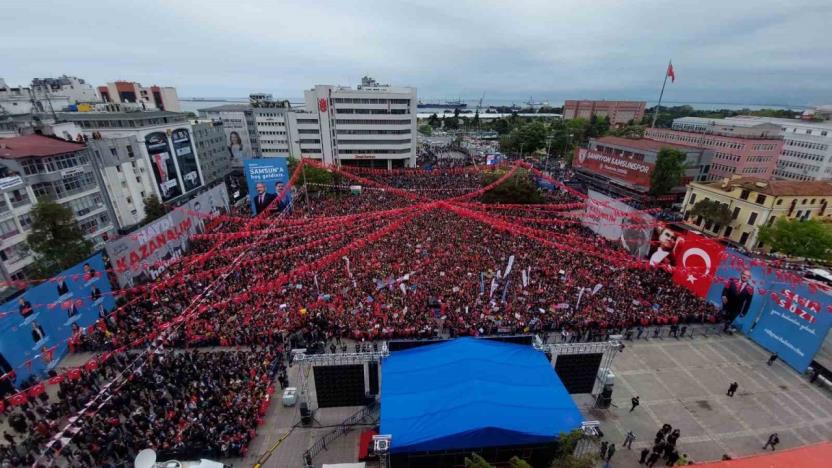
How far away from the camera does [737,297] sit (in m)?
18.5

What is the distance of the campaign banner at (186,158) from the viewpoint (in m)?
37.1

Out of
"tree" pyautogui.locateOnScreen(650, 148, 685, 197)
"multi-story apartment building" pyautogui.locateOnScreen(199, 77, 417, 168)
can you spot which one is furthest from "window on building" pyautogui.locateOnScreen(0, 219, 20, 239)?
"tree" pyautogui.locateOnScreen(650, 148, 685, 197)

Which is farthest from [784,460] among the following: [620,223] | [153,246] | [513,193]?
[513,193]

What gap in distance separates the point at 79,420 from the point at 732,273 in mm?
29118

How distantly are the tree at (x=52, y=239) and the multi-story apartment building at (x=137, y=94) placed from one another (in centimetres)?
5444

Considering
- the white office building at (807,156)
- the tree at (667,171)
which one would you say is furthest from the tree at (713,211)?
the white office building at (807,156)

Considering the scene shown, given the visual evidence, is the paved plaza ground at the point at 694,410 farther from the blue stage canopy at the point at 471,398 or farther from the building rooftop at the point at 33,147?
the building rooftop at the point at 33,147

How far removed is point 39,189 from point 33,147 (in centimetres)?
252

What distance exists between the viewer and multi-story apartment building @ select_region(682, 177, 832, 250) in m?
27.0

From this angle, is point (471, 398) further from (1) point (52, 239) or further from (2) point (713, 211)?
(2) point (713, 211)

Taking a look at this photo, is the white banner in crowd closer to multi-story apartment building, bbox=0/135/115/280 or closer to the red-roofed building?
multi-story apartment building, bbox=0/135/115/280

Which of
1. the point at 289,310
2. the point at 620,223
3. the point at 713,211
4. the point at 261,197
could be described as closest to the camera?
the point at 289,310

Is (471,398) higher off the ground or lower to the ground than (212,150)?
lower

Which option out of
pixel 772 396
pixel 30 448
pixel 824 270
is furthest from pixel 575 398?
pixel 824 270
